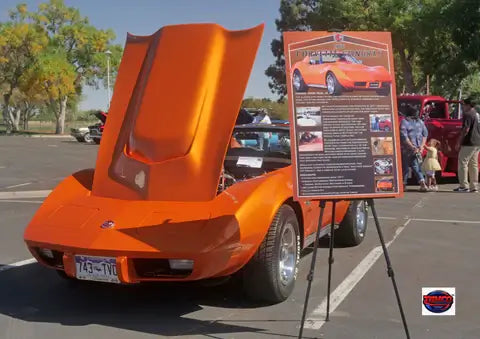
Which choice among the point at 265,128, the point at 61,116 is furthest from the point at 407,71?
the point at 61,116

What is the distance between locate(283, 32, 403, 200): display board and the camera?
3.89 m

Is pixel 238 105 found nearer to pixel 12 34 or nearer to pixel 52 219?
pixel 52 219

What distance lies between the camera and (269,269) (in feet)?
14.6

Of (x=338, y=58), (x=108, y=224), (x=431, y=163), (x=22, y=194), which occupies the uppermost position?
(x=338, y=58)

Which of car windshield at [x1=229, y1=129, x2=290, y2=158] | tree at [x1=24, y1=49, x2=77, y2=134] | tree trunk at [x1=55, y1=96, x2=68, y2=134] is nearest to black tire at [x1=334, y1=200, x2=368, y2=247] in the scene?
car windshield at [x1=229, y1=129, x2=290, y2=158]

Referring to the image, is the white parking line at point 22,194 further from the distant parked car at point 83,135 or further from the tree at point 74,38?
the tree at point 74,38

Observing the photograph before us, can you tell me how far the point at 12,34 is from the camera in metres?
45.5

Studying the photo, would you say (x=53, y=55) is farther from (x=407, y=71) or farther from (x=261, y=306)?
(x=261, y=306)

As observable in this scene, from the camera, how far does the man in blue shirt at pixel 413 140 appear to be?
11.6m

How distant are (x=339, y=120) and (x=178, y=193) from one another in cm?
150

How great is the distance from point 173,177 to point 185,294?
1.02 m

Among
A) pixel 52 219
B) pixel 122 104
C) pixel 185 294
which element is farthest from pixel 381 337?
pixel 122 104

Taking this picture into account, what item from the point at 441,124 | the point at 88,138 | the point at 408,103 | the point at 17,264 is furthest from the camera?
the point at 88,138

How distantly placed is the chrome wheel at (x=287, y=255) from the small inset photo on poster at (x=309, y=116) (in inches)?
42.7
